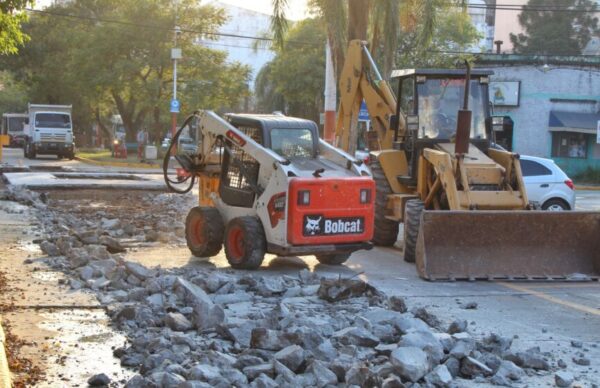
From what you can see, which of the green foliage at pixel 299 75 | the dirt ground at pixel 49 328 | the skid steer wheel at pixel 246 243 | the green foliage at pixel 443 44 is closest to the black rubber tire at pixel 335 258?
the skid steer wheel at pixel 246 243

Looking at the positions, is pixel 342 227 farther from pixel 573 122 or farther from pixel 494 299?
pixel 573 122

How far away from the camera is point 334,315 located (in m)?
8.18

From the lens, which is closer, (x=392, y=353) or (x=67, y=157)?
(x=392, y=353)

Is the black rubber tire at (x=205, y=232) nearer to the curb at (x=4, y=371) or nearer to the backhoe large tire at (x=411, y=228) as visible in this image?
the backhoe large tire at (x=411, y=228)

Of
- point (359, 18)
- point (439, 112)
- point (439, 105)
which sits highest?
point (359, 18)

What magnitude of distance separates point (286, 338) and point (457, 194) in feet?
18.5

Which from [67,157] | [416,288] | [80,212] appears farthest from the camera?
[67,157]

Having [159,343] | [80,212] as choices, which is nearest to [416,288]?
[159,343]

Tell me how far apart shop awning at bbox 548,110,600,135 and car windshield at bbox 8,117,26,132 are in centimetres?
4087

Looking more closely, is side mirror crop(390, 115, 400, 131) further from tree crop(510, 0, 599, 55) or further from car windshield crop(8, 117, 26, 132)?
car windshield crop(8, 117, 26, 132)

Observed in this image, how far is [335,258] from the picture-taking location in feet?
39.0

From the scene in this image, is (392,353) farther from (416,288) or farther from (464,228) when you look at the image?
(464,228)

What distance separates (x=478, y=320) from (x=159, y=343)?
11.7 feet

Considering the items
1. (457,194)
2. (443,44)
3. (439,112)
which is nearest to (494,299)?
(457,194)
